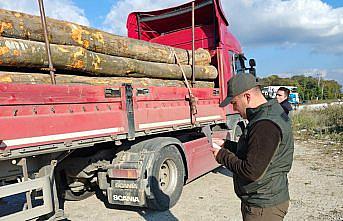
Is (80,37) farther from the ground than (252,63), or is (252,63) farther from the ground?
(80,37)

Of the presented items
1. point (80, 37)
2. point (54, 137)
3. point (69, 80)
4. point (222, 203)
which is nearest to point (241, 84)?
point (54, 137)

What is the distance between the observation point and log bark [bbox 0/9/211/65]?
352 cm

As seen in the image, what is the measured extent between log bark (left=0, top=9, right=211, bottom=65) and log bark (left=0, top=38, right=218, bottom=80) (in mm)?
100

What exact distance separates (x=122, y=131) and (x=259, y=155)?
231 centimetres

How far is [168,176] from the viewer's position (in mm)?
5219

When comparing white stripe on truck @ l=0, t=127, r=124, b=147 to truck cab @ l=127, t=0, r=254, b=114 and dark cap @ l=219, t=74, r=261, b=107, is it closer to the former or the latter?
dark cap @ l=219, t=74, r=261, b=107

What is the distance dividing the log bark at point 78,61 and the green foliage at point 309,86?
55.8 metres

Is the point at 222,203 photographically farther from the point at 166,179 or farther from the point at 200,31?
the point at 200,31

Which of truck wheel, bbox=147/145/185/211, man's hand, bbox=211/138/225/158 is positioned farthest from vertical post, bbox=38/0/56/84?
man's hand, bbox=211/138/225/158

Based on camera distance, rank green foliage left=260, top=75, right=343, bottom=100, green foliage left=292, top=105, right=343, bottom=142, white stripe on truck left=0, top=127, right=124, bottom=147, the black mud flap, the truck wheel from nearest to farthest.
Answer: white stripe on truck left=0, top=127, right=124, bottom=147, the black mud flap, the truck wheel, green foliage left=292, top=105, right=343, bottom=142, green foliage left=260, top=75, right=343, bottom=100

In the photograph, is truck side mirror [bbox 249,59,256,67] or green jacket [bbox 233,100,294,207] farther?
truck side mirror [bbox 249,59,256,67]

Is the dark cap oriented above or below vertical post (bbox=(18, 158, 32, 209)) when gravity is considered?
above

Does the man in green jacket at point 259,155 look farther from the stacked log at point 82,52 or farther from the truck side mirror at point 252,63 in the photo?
the truck side mirror at point 252,63

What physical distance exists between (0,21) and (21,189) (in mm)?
1735
